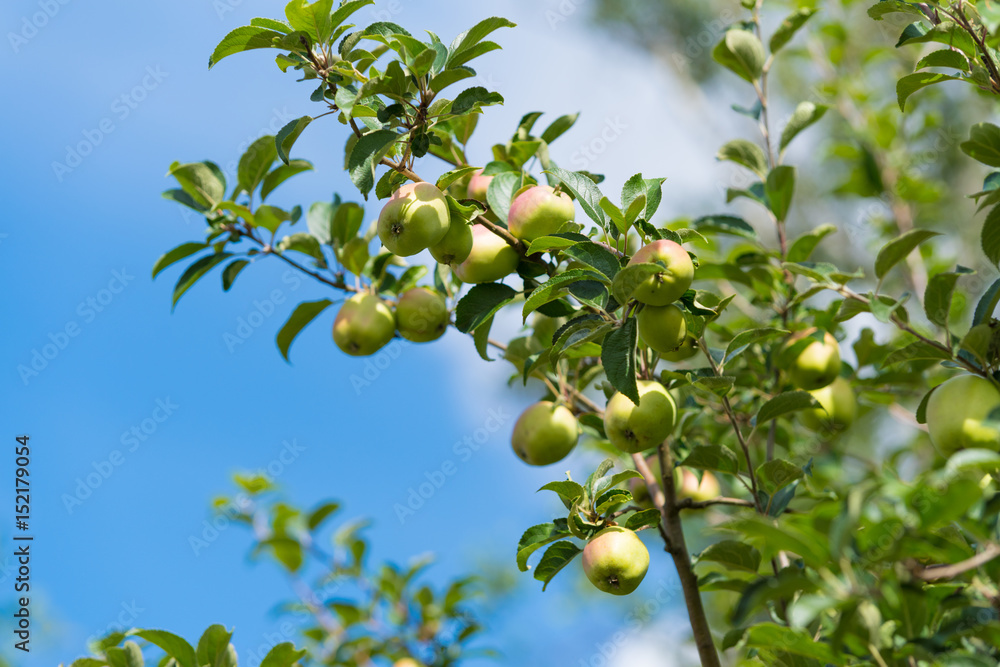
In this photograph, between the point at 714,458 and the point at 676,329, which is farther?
the point at 714,458

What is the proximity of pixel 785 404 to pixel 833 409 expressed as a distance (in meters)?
0.47

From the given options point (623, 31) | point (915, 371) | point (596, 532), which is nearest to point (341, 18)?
point (596, 532)

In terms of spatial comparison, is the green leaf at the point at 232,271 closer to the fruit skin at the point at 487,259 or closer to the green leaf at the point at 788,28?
the fruit skin at the point at 487,259

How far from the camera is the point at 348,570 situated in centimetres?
300

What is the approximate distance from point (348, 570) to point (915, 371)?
A: 211cm

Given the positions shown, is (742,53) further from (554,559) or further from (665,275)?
(554,559)

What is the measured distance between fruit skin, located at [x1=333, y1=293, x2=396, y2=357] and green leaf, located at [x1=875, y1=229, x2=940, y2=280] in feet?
3.59

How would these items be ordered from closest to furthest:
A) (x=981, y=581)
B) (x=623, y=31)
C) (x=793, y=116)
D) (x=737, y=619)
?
(x=737, y=619), (x=981, y=581), (x=793, y=116), (x=623, y=31)

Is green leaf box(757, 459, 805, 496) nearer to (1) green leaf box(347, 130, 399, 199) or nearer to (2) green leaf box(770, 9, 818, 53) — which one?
(1) green leaf box(347, 130, 399, 199)

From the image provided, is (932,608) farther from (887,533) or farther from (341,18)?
(341,18)

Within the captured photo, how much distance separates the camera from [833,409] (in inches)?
78.9

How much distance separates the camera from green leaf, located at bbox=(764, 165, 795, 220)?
1.93 meters

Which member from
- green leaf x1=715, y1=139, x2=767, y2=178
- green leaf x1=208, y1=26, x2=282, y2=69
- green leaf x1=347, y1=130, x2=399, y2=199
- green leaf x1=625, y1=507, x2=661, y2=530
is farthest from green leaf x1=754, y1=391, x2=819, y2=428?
green leaf x1=208, y1=26, x2=282, y2=69

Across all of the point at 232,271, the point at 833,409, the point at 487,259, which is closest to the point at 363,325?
the point at 232,271
